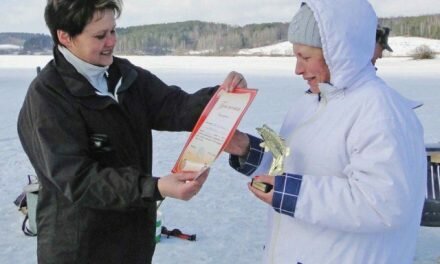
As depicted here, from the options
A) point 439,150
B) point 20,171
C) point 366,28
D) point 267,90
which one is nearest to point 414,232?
point 366,28

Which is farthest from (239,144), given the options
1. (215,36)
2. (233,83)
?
(215,36)

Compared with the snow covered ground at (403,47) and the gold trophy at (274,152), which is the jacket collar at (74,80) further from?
the snow covered ground at (403,47)

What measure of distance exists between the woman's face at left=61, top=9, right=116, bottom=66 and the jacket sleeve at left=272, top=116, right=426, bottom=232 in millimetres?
857

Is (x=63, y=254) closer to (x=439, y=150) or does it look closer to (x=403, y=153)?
(x=403, y=153)

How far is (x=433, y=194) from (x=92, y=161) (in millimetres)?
2411

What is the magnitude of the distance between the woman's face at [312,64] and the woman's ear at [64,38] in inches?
33.5

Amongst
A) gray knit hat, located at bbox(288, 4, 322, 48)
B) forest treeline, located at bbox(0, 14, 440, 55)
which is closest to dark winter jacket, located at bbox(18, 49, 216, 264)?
gray knit hat, located at bbox(288, 4, 322, 48)

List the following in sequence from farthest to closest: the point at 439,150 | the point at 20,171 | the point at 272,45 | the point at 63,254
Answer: the point at 272,45, the point at 20,171, the point at 439,150, the point at 63,254

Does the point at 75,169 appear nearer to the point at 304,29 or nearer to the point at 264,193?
the point at 264,193

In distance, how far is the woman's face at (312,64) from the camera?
6.05 ft

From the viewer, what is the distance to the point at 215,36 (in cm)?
11219

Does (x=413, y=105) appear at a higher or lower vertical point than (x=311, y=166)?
higher

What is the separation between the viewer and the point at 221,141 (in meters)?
1.99

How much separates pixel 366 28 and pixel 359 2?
0.32 feet
